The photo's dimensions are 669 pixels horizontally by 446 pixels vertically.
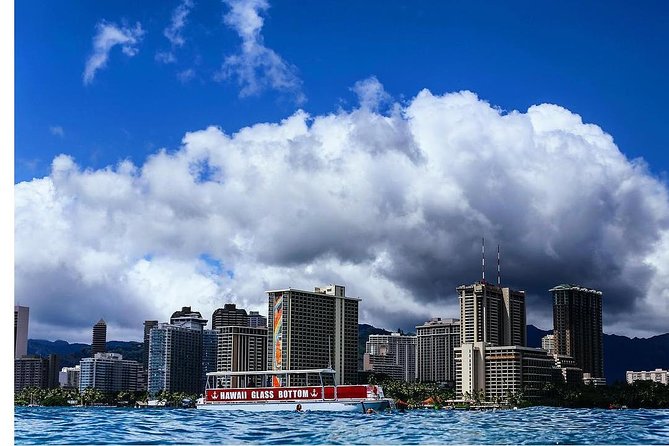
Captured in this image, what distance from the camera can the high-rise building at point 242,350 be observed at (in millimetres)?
77125

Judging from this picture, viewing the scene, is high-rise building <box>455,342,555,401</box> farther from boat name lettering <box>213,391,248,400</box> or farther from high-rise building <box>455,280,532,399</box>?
boat name lettering <box>213,391,248,400</box>

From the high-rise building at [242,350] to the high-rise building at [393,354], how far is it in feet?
79.9

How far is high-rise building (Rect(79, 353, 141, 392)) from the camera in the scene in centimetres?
8450

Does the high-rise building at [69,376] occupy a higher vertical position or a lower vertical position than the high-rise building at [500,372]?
lower

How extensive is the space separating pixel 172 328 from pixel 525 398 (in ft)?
116

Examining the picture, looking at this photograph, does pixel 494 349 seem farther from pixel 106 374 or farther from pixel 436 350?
pixel 106 374

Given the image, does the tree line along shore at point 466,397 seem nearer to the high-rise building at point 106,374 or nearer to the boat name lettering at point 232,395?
the high-rise building at point 106,374

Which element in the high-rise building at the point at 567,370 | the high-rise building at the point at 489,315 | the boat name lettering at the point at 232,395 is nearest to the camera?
the boat name lettering at the point at 232,395

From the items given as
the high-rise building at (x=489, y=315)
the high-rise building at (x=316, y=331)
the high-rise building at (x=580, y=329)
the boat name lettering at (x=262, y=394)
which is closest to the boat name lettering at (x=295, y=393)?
the boat name lettering at (x=262, y=394)

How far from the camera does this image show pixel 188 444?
14.1 m

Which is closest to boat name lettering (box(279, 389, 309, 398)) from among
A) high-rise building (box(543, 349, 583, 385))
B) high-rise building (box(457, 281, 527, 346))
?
high-rise building (box(543, 349, 583, 385))

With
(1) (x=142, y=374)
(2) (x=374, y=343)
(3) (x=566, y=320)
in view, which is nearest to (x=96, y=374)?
(1) (x=142, y=374)

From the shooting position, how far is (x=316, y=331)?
6700 cm
